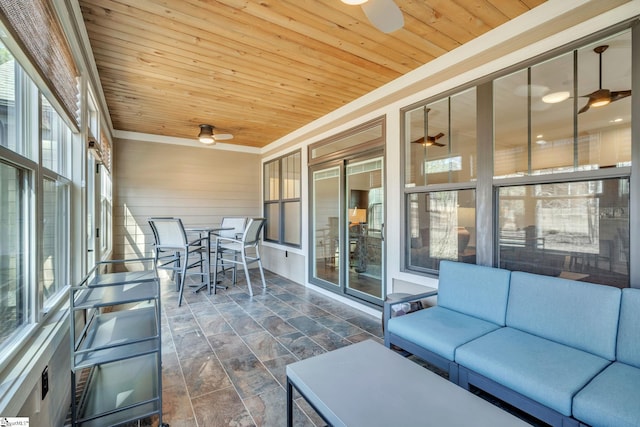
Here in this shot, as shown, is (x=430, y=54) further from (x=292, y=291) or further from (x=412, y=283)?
(x=292, y=291)

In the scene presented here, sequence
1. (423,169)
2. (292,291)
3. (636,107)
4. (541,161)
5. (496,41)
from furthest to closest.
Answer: (292,291), (423,169), (496,41), (541,161), (636,107)

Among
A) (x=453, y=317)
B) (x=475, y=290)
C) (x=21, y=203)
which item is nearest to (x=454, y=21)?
(x=475, y=290)

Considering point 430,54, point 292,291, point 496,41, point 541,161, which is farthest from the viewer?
point 292,291

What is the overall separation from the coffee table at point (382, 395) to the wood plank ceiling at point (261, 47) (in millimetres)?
2434

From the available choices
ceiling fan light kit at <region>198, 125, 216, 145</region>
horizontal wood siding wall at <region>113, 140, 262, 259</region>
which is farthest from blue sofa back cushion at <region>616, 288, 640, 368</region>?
horizontal wood siding wall at <region>113, 140, 262, 259</region>

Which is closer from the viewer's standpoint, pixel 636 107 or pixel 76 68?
pixel 636 107

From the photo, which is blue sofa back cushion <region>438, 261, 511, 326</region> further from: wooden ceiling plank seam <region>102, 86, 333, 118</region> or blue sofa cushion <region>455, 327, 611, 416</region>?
wooden ceiling plank seam <region>102, 86, 333, 118</region>

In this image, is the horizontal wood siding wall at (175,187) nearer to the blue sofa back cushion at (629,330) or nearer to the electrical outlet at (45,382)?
the electrical outlet at (45,382)

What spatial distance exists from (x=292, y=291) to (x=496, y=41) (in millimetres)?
4089

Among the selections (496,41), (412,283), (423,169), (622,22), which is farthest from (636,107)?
(412,283)

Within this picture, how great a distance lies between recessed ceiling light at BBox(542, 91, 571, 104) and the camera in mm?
2162

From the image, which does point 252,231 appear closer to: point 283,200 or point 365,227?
point 283,200

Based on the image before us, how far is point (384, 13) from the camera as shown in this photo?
179cm

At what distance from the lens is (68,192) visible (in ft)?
7.52
